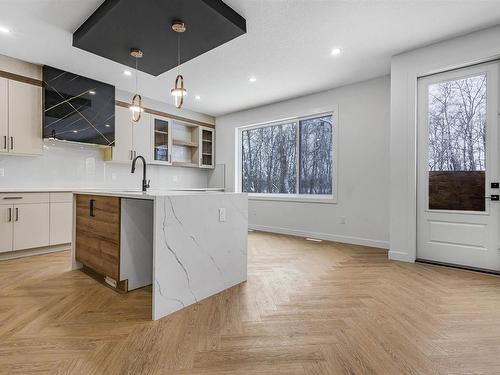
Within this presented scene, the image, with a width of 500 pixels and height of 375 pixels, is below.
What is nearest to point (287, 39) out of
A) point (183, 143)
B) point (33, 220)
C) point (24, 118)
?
point (183, 143)

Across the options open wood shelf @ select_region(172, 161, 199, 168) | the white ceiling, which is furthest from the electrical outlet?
open wood shelf @ select_region(172, 161, 199, 168)

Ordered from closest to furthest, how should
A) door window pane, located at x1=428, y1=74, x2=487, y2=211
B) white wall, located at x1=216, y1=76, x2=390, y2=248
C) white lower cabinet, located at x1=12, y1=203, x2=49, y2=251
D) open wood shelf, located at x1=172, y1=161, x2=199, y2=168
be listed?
1. door window pane, located at x1=428, y1=74, x2=487, y2=211
2. white lower cabinet, located at x1=12, y1=203, x2=49, y2=251
3. white wall, located at x1=216, y1=76, x2=390, y2=248
4. open wood shelf, located at x1=172, y1=161, x2=199, y2=168

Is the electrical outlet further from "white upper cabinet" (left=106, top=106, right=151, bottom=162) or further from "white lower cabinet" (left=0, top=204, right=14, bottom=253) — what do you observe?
"white upper cabinet" (left=106, top=106, right=151, bottom=162)

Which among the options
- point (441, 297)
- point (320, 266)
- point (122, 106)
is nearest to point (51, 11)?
point (122, 106)

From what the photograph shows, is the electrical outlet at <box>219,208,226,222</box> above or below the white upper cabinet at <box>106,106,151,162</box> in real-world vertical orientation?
below

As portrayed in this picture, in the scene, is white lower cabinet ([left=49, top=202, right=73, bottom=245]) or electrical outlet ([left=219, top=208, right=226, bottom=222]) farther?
white lower cabinet ([left=49, top=202, right=73, bottom=245])

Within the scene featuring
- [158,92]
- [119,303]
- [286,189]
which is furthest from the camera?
[286,189]

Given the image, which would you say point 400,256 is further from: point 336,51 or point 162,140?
point 162,140

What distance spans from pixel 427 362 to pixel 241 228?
1.71 m

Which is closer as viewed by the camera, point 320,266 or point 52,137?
point 320,266

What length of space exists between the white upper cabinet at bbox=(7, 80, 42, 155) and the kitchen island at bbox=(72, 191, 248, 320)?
67.1 inches

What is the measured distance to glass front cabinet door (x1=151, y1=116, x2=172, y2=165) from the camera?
5.48m

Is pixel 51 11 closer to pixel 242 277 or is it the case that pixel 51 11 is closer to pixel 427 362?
pixel 242 277

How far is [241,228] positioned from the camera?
2.71m
